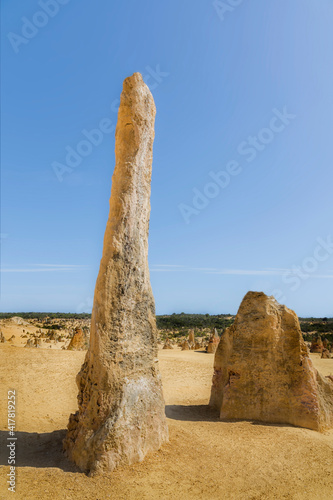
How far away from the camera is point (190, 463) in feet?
17.4

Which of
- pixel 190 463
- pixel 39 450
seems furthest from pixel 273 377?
pixel 39 450

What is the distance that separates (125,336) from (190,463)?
7.06 feet

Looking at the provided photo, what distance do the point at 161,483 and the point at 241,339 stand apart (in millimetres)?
3967

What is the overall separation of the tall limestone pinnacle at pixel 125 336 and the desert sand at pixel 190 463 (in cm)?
32

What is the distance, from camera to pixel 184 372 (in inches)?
564

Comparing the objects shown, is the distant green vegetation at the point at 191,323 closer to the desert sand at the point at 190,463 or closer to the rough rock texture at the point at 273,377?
the rough rock texture at the point at 273,377

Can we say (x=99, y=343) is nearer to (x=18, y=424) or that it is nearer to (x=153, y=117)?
(x=18, y=424)

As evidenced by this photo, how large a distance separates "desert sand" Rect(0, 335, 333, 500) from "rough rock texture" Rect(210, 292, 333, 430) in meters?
0.35

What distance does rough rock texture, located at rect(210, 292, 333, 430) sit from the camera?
7359 mm

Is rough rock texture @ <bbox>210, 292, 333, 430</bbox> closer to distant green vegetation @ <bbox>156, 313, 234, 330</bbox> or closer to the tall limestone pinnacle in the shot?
the tall limestone pinnacle

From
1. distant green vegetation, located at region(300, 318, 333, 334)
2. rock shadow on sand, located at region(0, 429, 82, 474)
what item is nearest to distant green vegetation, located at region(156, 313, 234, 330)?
distant green vegetation, located at region(300, 318, 333, 334)

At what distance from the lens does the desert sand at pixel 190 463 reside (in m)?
4.49

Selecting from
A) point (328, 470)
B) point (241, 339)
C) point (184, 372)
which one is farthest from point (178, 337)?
point (328, 470)

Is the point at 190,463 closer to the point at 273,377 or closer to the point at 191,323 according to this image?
the point at 273,377
